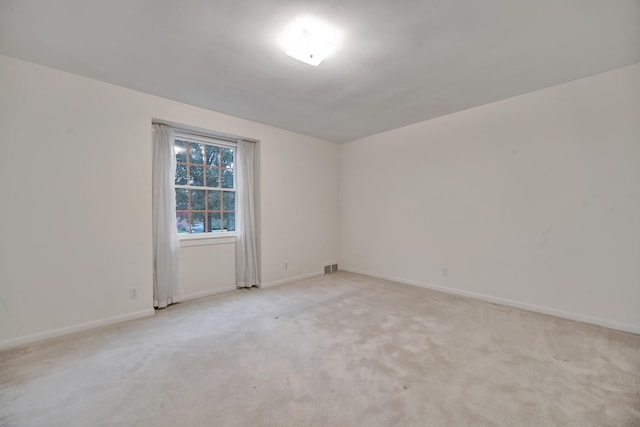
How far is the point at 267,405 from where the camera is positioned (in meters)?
1.59

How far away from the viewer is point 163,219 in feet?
10.6

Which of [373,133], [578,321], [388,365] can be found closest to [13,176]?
[388,365]

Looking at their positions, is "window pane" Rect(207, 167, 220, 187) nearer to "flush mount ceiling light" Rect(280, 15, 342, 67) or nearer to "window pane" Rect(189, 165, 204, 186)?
"window pane" Rect(189, 165, 204, 186)

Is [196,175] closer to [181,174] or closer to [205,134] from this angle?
[181,174]

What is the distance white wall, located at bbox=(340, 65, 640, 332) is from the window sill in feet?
8.62

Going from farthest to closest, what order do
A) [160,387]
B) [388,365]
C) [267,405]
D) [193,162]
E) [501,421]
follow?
[193,162]
[388,365]
[160,387]
[267,405]
[501,421]

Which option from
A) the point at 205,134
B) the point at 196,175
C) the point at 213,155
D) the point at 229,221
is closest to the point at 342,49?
the point at 205,134

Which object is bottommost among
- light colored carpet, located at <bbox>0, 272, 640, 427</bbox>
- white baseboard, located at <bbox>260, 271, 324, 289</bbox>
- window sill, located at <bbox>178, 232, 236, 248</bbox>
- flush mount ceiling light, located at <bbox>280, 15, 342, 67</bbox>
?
light colored carpet, located at <bbox>0, 272, 640, 427</bbox>

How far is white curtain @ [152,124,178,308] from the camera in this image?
317 cm

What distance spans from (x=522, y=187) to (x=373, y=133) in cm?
240

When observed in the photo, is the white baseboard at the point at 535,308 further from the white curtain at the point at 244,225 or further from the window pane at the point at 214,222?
the window pane at the point at 214,222

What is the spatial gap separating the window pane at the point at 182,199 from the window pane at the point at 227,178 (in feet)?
1.78

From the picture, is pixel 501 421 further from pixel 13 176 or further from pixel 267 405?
pixel 13 176

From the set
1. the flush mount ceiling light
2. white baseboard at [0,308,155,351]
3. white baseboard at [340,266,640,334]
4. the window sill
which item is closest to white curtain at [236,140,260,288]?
the window sill
